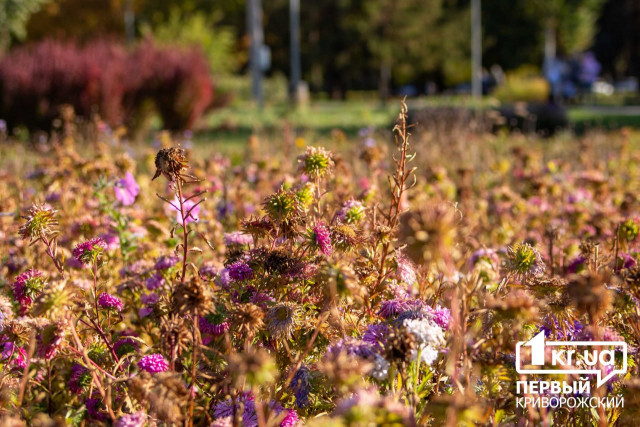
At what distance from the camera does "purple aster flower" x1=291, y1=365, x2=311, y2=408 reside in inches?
59.5

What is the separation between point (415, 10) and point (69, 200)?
1460 inches

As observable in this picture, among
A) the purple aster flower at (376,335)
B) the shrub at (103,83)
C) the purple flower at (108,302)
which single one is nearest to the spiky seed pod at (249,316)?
the purple aster flower at (376,335)

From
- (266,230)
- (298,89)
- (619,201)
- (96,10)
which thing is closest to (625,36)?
(298,89)

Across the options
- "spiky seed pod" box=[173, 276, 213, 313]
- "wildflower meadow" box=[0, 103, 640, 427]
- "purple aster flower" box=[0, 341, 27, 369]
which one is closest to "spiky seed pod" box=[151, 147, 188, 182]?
"wildflower meadow" box=[0, 103, 640, 427]

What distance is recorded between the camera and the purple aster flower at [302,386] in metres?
1.51

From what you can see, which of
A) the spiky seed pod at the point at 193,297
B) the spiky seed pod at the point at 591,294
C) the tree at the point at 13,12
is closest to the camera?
the spiky seed pod at the point at 591,294

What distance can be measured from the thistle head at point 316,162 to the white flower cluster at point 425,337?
1.89 ft

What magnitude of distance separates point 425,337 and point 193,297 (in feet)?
1.55

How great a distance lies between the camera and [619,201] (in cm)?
389

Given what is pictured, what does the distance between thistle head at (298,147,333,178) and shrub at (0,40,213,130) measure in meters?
7.89

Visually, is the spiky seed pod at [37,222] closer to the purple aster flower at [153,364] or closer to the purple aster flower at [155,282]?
the purple aster flower at [153,364]

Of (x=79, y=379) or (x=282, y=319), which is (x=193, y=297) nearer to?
(x=282, y=319)

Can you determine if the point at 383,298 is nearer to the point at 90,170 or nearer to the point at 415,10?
the point at 90,170
